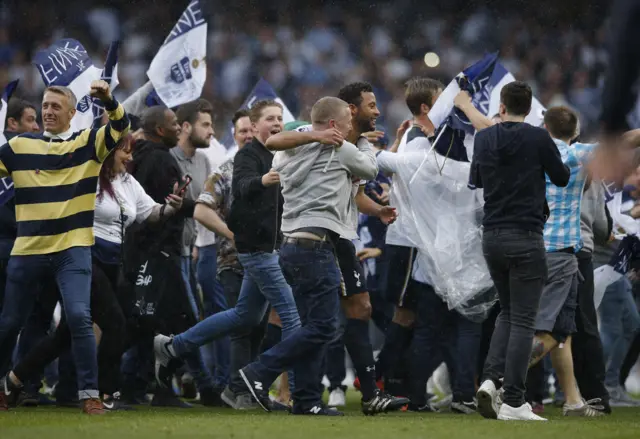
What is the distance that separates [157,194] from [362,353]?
197 centimetres

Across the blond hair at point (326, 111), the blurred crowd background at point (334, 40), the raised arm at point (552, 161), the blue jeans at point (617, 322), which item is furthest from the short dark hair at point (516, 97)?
the blurred crowd background at point (334, 40)

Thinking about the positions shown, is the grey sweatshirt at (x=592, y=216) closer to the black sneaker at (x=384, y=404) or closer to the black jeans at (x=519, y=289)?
the black jeans at (x=519, y=289)

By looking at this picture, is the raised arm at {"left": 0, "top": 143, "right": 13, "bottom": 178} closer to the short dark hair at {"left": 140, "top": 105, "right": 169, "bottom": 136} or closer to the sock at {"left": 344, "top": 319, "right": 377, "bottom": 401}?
the short dark hair at {"left": 140, "top": 105, "right": 169, "bottom": 136}

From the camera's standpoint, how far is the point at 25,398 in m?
7.59

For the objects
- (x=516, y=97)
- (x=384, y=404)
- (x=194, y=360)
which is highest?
(x=516, y=97)

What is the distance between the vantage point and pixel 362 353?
7.24 meters

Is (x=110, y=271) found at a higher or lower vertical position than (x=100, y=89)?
lower

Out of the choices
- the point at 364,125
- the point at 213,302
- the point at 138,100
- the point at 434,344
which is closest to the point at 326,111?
the point at 364,125

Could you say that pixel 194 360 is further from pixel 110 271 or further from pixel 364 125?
pixel 364 125

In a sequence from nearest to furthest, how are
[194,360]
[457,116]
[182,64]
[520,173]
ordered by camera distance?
[520,173], [457,116], [194,360], [182,64]

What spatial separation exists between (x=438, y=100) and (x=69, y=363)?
3.00 m

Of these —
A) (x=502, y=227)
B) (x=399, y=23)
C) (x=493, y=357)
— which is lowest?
(x=493, y=357)

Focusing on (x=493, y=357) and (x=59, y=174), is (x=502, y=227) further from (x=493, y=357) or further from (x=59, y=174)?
(x=59, y=174)

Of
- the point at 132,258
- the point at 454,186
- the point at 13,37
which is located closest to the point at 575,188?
the point at 454,186
